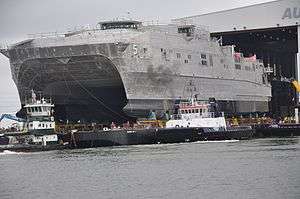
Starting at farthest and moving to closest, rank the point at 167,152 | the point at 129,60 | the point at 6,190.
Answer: the point at 129,60 < the point at 167,152 < the point at 6,190

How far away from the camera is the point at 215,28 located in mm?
117062

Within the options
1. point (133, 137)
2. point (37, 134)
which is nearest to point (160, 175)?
point (133, 137)

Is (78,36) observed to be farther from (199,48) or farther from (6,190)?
(6,190)

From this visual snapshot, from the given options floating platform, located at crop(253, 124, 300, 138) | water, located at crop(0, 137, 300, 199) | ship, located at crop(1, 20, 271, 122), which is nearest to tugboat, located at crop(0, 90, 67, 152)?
ship, located at crop(1, 20, 271, 122)

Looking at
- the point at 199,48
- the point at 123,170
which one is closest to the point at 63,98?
the point at 199,48

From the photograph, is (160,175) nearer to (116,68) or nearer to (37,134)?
(37,134)

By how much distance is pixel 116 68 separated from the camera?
287 ft

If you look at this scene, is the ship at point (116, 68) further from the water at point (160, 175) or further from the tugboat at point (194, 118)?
the water at point (160, 175)

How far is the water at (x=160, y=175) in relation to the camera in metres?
38.6

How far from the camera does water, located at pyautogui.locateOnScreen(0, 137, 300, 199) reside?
1518 inches

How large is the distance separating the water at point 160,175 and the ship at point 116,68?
2449 cm

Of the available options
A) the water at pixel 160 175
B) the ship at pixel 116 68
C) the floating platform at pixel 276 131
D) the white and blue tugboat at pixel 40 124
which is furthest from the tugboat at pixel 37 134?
the floating platform at pixel 276 131

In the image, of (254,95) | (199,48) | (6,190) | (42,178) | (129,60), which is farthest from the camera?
(254,95)

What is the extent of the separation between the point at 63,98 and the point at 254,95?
36697 mm
